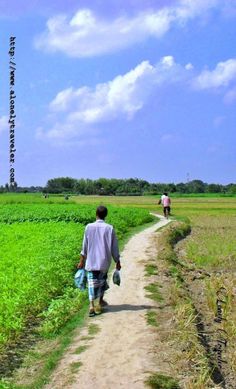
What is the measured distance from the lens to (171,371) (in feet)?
24.1

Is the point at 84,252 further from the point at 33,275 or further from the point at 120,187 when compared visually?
the point at 120,187

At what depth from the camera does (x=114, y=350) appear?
8133 mm

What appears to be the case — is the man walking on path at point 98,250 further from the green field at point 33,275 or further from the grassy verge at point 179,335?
the grassy verge at point 179,335

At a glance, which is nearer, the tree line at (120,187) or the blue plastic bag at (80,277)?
the blue plastic bag at (80,277)

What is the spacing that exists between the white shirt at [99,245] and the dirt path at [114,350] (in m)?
0.99

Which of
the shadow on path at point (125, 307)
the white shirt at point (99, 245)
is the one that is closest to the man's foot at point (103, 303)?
the shadow on path at point (125, 307)

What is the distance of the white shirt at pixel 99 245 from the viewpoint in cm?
1005

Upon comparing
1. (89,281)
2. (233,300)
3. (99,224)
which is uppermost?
(99,224)

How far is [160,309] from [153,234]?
15.1 m

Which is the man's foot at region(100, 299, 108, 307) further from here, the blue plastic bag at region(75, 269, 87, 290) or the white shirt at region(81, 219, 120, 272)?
the white shirt at region(81, 219, 120, 272)

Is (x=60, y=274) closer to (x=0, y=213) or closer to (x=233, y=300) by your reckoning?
(x=233, y=300)

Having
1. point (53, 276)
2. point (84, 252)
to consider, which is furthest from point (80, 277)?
point (53, 276)

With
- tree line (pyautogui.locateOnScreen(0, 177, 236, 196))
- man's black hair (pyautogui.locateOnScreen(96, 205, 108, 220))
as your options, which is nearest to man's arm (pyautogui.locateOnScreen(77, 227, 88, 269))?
man's black hair (pyautogui.locateOnScreen(96, 205, 108, 220))

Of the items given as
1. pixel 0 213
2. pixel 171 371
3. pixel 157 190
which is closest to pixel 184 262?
pixel 171 371
